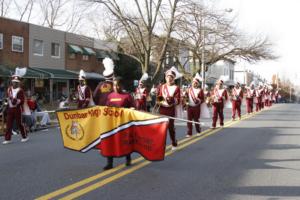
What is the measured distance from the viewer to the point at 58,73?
37.0 meters

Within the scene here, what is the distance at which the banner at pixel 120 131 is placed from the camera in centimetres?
805

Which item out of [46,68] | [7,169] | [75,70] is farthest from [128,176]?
[75,70]

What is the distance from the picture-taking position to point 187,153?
35.5ft

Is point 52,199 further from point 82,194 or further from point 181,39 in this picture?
point 181,39

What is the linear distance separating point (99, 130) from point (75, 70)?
3380 centimetres

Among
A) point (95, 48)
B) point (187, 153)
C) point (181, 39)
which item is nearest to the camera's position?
point (187, 153)

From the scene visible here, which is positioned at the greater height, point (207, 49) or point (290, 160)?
point (207, 49)

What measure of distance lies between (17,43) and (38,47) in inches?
111

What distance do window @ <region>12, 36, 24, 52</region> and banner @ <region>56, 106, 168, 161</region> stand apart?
2677 cm

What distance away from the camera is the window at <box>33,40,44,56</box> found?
1437 inches

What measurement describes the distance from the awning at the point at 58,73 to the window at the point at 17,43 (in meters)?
1.98

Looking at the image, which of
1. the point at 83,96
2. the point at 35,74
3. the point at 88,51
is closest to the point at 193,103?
the point at 83,96

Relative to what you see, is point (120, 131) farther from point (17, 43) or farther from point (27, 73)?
point (17, 43)

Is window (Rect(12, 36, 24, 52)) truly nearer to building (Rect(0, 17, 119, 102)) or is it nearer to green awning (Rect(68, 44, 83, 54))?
building (Rect(0, 17, 119, 102))
